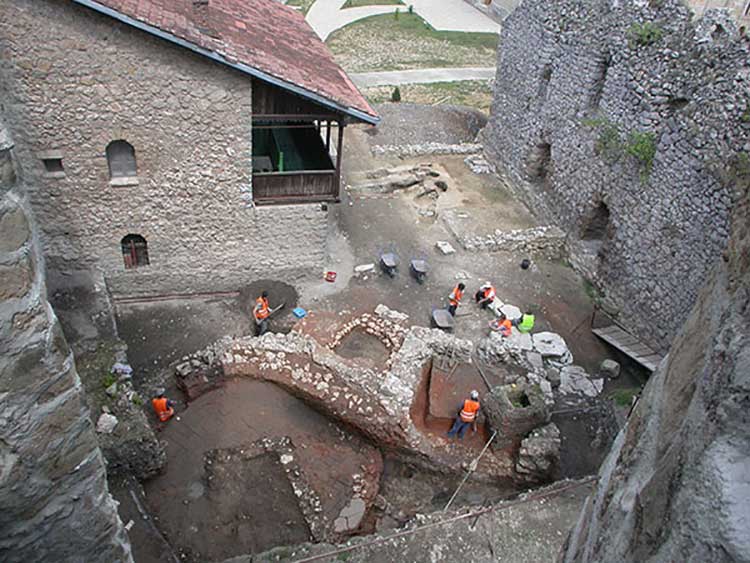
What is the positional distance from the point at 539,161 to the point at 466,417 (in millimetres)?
9942

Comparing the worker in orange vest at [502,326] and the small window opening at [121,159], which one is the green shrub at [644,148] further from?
the small window opening at [121,159]

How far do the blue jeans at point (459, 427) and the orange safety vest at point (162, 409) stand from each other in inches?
199

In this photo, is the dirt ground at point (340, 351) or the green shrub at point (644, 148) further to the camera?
the green shrub at point (644, 148)

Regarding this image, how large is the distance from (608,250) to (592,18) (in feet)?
18.9

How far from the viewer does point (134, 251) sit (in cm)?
1255

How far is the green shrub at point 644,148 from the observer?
1302 cm

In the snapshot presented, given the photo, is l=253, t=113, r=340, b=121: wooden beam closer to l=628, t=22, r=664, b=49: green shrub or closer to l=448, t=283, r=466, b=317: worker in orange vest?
l=448, t=283, r=466, b=317: worker in orange vest

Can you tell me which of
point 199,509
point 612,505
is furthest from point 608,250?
point 612,505

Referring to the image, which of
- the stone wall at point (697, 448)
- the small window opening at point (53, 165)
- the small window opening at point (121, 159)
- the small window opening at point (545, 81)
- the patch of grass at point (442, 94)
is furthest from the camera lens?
the patch of grass at point (442, 94)

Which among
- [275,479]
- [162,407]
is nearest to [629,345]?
[275,479]

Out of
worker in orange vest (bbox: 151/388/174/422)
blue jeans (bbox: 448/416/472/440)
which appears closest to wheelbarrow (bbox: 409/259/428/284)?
blue jeans (bbox: 448/416/472/440)

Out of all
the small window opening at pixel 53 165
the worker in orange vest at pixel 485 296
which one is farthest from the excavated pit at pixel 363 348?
the small window opening at pixel 53 165

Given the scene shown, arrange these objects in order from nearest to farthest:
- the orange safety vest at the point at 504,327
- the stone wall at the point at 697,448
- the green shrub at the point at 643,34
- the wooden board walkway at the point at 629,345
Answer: the stone wall at the point at 697,448 < the wooden board walkway at the point at 629,345 < the green shrub at the point at 643,34 < the orange safety vest at the point at 504,327

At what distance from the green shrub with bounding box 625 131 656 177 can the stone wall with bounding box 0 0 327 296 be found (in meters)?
7.15
